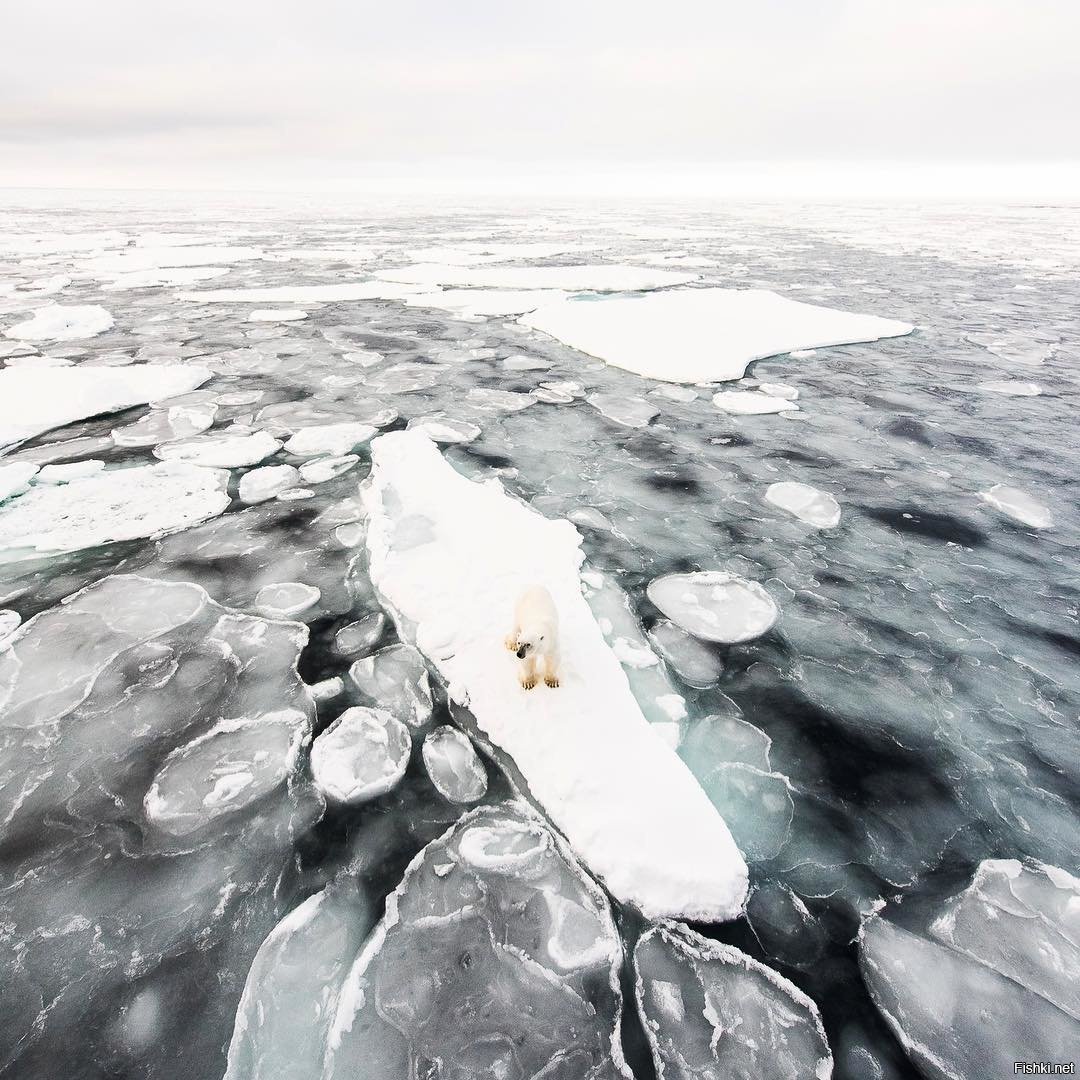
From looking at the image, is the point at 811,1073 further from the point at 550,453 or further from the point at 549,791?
the point at 550,453

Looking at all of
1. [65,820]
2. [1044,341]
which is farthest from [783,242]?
[65,820]

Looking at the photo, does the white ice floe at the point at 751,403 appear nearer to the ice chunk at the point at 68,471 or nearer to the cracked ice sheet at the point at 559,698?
the cracked ice sheet at the point at 559,698

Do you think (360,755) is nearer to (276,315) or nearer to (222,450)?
(222,450)

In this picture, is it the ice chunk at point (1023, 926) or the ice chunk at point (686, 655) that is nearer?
the ice chunk at point (1023, 926)

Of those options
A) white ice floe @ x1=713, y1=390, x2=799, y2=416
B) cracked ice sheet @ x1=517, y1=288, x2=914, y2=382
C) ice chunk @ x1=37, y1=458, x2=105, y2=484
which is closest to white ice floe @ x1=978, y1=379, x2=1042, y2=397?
cracked ice sheet @ x1=517, y1=288, x2=914, y2=382

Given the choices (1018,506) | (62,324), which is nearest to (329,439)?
(1018,506)

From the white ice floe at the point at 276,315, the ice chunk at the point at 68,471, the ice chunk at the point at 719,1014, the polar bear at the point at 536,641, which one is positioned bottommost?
the ice chunk at the point at 719,1014

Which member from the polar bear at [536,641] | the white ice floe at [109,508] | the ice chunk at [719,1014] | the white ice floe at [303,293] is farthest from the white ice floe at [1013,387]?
the white ice floe at [303,293]
